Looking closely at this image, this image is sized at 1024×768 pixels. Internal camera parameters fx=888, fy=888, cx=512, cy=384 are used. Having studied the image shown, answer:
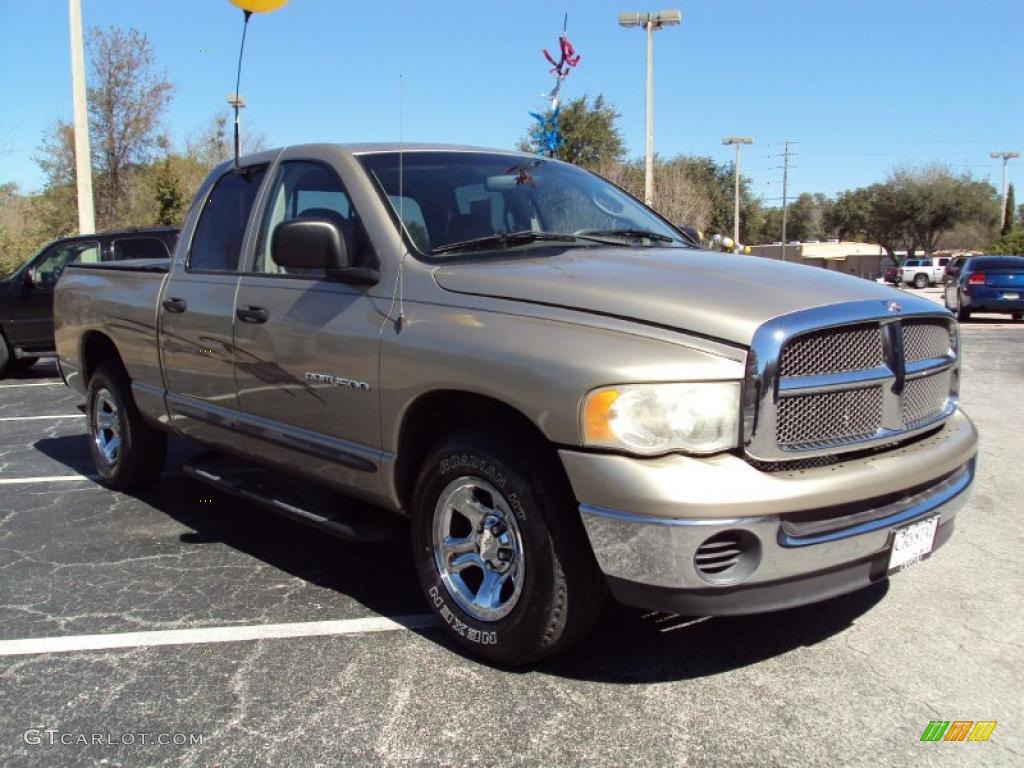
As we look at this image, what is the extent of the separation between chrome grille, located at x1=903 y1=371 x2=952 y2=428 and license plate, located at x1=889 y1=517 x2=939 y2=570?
359mm

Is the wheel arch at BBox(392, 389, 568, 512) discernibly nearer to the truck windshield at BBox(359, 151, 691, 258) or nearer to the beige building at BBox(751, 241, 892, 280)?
the truck windshield at BBox(359, 151, 691, 258)

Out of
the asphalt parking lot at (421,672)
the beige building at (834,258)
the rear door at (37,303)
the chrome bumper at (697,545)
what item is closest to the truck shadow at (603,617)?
the asphalt parking lot at (421,672)

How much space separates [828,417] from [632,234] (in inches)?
62.6

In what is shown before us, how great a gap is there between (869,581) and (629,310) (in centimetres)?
120

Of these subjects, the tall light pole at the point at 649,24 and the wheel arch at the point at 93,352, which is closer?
the wheel arch at the point at 93,352

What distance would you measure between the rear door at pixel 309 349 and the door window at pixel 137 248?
872cm

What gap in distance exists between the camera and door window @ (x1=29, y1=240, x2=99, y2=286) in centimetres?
1228

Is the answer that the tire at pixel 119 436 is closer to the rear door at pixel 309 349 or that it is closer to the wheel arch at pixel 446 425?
the rear door at pixel 309 349

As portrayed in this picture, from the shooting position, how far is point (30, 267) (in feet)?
40.5

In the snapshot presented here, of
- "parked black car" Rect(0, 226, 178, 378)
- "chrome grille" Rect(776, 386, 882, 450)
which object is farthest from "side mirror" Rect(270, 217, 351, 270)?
"parked black car" Rect(0, 226, 178, 378)

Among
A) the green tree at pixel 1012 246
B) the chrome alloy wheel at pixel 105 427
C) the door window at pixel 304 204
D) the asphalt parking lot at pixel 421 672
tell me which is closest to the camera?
the asphalt parking lot at pixel 421 672

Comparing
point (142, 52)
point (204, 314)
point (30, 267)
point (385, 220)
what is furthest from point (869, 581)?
point (142, 52)

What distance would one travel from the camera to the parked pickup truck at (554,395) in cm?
270

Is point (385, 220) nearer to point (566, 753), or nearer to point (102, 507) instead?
point (566, 753)
